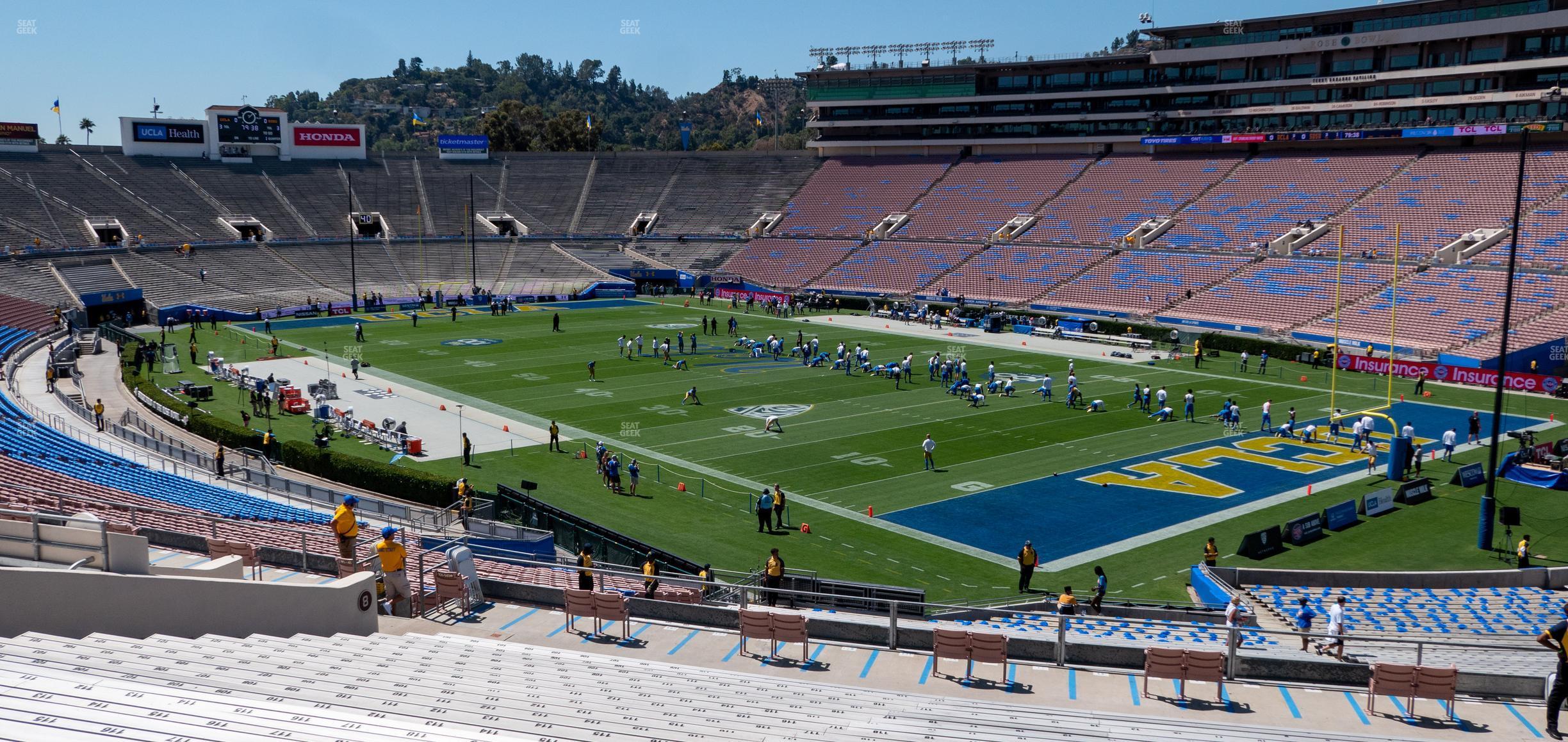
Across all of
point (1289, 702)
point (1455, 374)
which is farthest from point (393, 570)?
point (1455, 374)

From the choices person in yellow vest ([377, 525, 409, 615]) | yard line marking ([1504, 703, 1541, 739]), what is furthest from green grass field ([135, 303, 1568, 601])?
person in yellow vest ([377, 525, 409, 615])

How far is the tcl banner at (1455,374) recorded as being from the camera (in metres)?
41.1

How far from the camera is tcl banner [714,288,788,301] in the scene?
224ft

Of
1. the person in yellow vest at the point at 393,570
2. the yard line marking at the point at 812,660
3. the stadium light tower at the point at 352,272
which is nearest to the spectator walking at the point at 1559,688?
the yard line marking at the point at 812,660

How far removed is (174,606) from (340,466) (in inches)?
675

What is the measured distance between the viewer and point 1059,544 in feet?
79.2

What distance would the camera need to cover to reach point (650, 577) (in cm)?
1622

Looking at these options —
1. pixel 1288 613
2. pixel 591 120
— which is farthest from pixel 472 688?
pixel 591 120

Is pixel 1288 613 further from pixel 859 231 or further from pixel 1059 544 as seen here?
pixel 859 231

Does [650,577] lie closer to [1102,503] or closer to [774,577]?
[774,577]

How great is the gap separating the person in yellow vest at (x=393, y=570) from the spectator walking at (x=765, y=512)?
11.6m

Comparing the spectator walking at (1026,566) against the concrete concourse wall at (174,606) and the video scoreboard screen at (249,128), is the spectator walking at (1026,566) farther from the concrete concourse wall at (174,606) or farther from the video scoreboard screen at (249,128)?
the video scoreboard screen at (249,128)

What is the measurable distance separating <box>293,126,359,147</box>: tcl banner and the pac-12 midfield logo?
203 feet

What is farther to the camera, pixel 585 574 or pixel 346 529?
pixel 585 574
